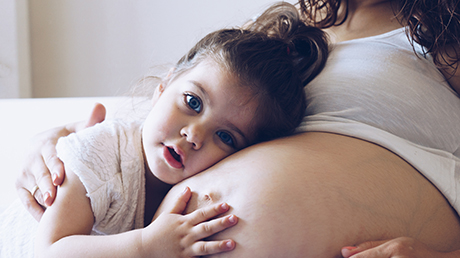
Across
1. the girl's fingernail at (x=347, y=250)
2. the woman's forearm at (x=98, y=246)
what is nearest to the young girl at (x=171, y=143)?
the woman's forearm at (x=98, y=246)

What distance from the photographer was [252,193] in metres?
0.63

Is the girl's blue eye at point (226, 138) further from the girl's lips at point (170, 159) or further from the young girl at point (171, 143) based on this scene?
the girl's lips at point (170, 159)

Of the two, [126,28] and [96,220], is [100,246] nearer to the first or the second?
[96,220]

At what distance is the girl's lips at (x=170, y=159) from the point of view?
0.79 meters

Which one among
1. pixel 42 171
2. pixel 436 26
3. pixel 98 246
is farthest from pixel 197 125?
pixel 436 26

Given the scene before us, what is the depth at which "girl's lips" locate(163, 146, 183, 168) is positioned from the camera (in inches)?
31.1

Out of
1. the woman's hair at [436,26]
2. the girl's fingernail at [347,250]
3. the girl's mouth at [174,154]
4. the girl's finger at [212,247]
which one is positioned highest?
the woman's hair at [436,26]

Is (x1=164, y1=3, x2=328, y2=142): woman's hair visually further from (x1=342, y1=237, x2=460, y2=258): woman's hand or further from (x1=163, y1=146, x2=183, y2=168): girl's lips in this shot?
(x1=342, y1=237, x2=460, y2=258): woman's hand

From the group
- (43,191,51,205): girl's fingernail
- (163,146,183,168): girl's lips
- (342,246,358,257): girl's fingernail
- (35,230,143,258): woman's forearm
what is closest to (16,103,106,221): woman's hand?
(43,191,51,205): girl's fingernail

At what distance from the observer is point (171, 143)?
2.59 ft

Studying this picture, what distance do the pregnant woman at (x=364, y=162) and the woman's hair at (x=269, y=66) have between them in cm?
4

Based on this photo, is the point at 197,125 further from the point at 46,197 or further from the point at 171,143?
the point at 46,197

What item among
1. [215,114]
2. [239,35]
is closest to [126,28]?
[239,35]

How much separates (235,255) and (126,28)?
2176 millimetres
